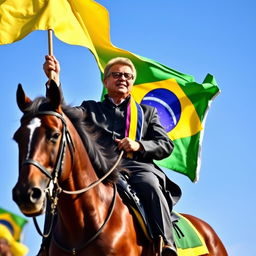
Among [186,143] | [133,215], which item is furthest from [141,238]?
[186,143]

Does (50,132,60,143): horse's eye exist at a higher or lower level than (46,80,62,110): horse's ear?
lower

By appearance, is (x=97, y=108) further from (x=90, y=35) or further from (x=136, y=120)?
(x=90, y=35)

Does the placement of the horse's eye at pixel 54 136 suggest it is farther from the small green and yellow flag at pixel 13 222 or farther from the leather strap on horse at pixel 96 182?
the small green and yellow flag at pixel 13 222

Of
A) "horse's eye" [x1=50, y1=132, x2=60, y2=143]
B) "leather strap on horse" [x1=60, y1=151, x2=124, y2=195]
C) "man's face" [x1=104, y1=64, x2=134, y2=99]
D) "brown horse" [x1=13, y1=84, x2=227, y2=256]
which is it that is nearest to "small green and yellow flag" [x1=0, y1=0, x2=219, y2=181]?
"man's face" [x1=104, y1=64, x2=134, y2=99]

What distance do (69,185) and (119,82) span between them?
7.58ft

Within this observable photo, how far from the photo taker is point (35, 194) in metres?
7.21

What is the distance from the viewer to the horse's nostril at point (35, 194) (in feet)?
23.5

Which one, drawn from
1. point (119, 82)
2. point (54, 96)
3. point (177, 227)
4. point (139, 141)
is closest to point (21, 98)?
point (54, 96)

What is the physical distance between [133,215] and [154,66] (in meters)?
7.63

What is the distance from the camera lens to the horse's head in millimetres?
7195

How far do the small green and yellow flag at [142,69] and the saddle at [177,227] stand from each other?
3.89m

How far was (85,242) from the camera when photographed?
27.0ft

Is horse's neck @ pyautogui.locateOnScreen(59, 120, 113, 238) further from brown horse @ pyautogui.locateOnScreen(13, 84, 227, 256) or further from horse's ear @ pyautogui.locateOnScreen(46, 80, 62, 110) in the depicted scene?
horse's ear @ pyautogui.locateOnScreen(46, 80, 62, 110)

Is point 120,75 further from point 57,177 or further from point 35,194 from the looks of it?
point 35,194
